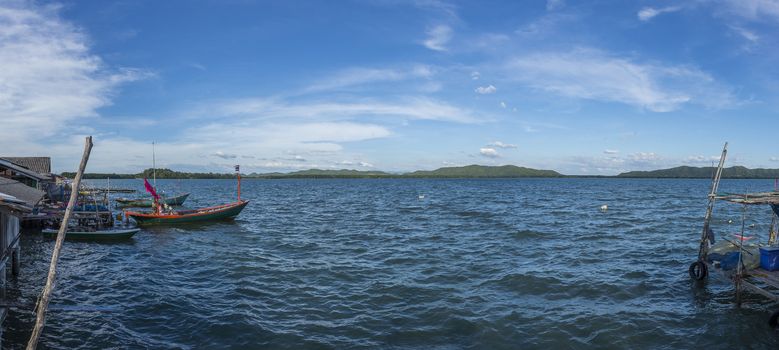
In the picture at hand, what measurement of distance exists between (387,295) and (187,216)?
100 feet

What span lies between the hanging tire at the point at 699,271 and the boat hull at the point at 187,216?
38298 millimetres

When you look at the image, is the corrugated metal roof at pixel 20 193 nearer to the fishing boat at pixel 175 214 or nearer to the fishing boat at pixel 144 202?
the fishing boat at pixel 175 214

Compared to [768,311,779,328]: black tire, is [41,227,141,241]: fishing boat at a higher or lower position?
higher

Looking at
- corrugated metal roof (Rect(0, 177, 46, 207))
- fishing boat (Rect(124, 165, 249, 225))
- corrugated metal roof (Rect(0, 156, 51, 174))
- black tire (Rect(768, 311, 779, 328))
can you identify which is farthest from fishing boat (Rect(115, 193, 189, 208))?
black tire (Rect(768, 311, 779, 328))

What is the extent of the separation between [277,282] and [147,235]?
839 inches

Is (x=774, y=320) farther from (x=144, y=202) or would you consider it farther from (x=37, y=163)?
(x=37, y=163)

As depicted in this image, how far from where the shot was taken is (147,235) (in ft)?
119

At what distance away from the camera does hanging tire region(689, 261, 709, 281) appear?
66.6 ft

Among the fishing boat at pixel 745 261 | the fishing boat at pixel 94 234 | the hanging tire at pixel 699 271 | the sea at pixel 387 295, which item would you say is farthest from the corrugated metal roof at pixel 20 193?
the hanging tire at pixel 699 271

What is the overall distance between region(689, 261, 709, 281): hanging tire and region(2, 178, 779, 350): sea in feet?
1.88

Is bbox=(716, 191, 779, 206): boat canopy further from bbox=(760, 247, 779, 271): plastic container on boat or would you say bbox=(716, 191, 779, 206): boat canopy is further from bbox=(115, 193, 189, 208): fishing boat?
bbox=(115, 193, 189, 208): fishing boat

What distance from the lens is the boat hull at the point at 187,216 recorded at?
40750 millimetres

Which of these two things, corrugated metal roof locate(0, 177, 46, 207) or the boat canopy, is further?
the boat canopy

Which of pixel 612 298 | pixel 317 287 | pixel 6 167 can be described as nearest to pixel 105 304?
pixel 317 287
